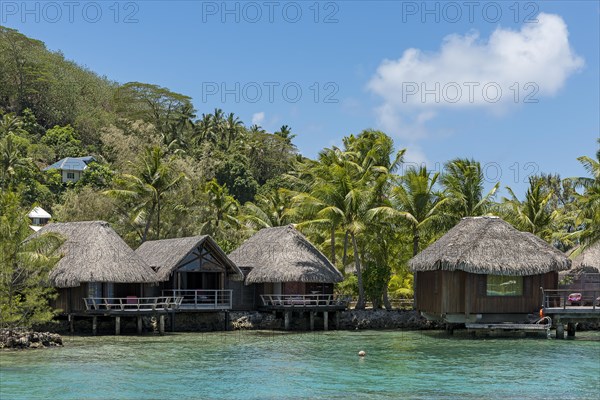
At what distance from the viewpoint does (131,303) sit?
3600 cm

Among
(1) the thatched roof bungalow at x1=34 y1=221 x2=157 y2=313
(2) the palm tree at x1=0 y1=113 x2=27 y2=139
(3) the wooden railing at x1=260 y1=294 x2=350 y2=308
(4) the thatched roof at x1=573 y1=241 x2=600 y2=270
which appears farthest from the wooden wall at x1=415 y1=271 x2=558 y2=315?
(2) the palm tree at x1=0 y1=113 x2=27 y2=139

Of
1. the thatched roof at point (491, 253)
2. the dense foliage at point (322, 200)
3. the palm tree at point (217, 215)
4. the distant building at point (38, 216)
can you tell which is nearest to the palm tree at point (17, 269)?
the dense foliage at point (322, 200)

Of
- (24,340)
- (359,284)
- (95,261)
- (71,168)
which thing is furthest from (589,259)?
(71,168)

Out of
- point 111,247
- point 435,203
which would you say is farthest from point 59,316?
point 435,203

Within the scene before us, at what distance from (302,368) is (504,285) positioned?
42.6ft

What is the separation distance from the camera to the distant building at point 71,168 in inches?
2923

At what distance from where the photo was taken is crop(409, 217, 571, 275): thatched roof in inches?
1350

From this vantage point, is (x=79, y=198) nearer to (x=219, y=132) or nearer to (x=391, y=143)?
(x=391, y=143)

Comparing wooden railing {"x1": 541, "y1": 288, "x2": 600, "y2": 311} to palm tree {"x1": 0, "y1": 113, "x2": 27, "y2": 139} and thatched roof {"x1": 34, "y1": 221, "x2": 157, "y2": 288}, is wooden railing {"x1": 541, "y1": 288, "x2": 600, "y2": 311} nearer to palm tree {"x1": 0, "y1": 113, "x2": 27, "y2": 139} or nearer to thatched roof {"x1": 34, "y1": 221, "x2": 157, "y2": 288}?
thatched roof {"x1": 34, "y1": 221, "x2": 157, "y2": 288}

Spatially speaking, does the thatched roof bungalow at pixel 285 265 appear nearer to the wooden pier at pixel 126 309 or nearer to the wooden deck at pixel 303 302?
the wooden deck at pixel 303 302

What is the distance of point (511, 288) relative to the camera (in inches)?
1395

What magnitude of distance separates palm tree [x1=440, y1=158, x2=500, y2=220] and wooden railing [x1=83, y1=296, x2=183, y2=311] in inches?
584

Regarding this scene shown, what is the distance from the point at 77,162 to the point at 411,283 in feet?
126

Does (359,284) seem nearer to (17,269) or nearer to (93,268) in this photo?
(93,268)
